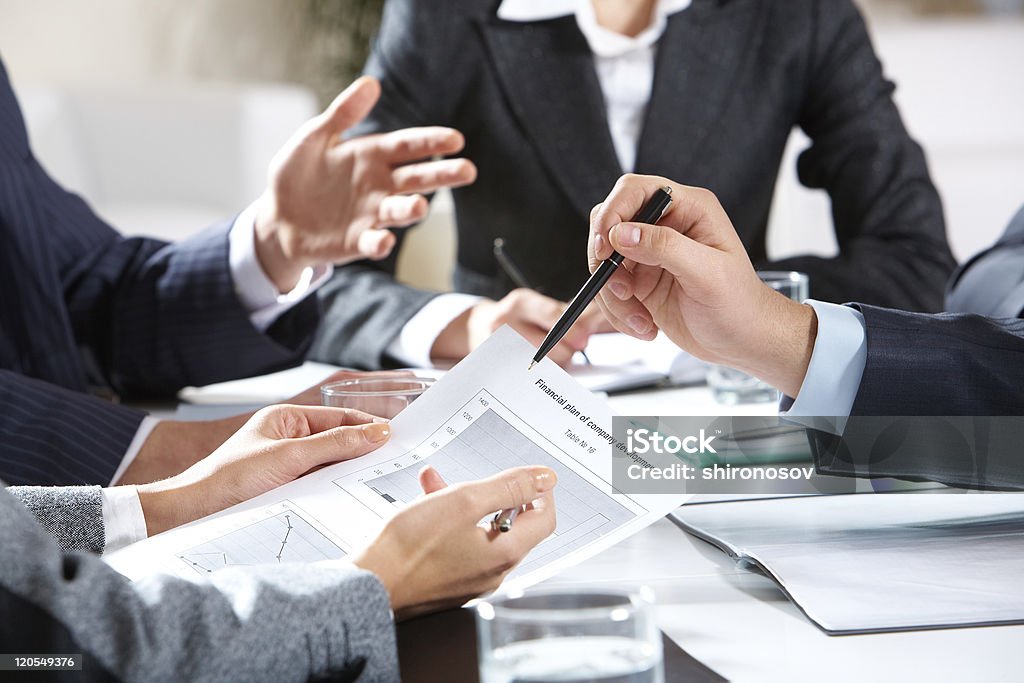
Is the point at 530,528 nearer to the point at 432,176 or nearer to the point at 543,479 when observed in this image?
the point at 543,479

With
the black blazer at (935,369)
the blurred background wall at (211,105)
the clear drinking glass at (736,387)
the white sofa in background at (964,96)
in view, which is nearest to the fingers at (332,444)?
the black blazer at (935,369)

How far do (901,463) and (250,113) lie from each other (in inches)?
102

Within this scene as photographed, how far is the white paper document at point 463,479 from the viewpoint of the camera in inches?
23.9

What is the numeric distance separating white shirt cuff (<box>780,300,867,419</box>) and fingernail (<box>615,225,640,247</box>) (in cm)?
15

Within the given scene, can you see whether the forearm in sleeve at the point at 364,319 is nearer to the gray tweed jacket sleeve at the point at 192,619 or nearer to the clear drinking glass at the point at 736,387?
the clear drinking glass at the point at 736,387

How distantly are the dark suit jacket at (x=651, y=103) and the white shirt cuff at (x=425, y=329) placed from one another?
13.0 inches

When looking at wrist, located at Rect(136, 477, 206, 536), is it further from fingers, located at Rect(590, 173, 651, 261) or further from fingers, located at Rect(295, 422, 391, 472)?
fingers, located at Rect(590, 173, 651, 261)

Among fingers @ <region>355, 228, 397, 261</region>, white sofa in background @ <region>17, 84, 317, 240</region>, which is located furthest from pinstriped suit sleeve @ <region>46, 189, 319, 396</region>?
white sofa in background @ <region>17, 84, 317, 240</region>

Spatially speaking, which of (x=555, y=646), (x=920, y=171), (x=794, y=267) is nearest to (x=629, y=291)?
(x=555, y=646)

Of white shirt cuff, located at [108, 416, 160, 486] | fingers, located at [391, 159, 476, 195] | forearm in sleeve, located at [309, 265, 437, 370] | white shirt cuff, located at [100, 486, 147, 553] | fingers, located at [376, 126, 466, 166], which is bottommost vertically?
forearm in sleeve, located at [309, 265, 437, 370]

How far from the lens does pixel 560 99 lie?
1.58 metres

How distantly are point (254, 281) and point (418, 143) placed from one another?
22 cm

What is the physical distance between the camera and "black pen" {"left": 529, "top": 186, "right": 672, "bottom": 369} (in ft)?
2.42

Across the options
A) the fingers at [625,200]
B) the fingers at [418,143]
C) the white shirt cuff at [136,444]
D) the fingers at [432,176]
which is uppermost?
the fingers at [625,200]
